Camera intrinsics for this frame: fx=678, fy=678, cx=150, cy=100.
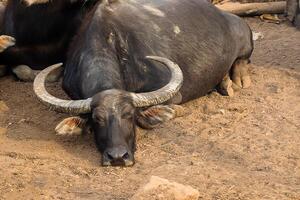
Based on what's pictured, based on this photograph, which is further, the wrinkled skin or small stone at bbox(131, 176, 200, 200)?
the wrinkled skin

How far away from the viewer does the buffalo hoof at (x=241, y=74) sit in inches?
306

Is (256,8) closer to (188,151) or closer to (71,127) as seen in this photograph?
(188,151)

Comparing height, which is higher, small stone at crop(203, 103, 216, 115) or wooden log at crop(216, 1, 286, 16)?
small stone at crop(203, 103, 216, 115)

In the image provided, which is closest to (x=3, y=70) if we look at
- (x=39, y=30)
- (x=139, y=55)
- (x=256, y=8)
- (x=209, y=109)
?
(x=39, y=30)

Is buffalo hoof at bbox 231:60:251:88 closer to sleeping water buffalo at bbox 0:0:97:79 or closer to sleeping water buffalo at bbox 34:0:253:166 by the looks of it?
sleeping water buffalo at bbox 34:0:253:166

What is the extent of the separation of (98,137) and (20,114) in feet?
4.48

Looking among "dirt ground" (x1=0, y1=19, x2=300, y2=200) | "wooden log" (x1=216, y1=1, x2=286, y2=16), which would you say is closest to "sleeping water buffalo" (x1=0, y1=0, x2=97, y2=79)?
"dirt ground" (x1=0, y1=19, x2=300, y2=200)

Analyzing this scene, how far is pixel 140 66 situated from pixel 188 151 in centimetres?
113

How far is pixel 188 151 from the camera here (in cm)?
597

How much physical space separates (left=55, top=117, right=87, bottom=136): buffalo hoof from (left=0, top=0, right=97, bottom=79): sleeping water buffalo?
1.76 meters

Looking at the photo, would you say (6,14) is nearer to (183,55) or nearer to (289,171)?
(183,55)

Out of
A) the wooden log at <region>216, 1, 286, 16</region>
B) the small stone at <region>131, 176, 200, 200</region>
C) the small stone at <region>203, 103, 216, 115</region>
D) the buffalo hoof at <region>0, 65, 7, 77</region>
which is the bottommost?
the wooden log at <region>216, 1, 286, 16</region>

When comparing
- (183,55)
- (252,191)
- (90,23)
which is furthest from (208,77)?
(252,191)

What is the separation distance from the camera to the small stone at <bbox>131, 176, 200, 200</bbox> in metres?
4.51
